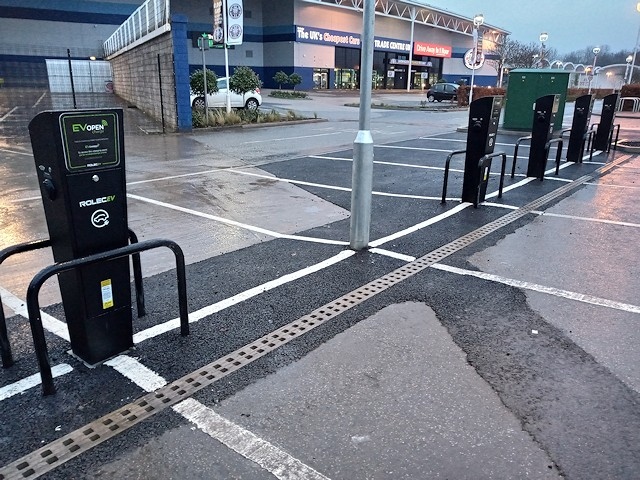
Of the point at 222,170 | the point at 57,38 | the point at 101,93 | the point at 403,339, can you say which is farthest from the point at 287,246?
the point at 57,38

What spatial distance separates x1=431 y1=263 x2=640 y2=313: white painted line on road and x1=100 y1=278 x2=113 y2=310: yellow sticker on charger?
323cm

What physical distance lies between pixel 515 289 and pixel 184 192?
583cm

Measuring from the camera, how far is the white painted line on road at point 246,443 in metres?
2.52

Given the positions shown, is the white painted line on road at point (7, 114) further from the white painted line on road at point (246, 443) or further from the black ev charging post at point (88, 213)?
the white painted line on road at point (246, 443)

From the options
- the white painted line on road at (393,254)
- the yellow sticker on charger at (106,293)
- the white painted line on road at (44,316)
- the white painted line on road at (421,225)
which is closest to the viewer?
the yellow sticker on charger at (106,293)

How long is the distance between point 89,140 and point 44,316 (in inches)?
72.1

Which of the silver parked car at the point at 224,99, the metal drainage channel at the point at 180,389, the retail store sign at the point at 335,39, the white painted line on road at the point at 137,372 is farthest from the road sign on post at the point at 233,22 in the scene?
the retail store sign at the point at 335,39

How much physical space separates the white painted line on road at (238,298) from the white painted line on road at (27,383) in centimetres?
51

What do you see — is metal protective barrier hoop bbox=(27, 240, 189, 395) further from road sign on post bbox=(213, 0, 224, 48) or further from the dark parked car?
the dark parked car

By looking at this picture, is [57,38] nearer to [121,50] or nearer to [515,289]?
[121,50]

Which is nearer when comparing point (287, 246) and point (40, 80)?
point (287, 246)

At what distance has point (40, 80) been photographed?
38.8 m

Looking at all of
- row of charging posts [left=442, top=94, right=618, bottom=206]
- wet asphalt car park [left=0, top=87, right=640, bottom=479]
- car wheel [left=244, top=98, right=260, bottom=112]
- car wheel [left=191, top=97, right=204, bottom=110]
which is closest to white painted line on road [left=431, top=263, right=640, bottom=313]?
wet asphalt car park [left=0, top=87, right=640, bottom=479]

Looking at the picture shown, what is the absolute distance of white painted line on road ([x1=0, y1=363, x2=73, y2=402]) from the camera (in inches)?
121
